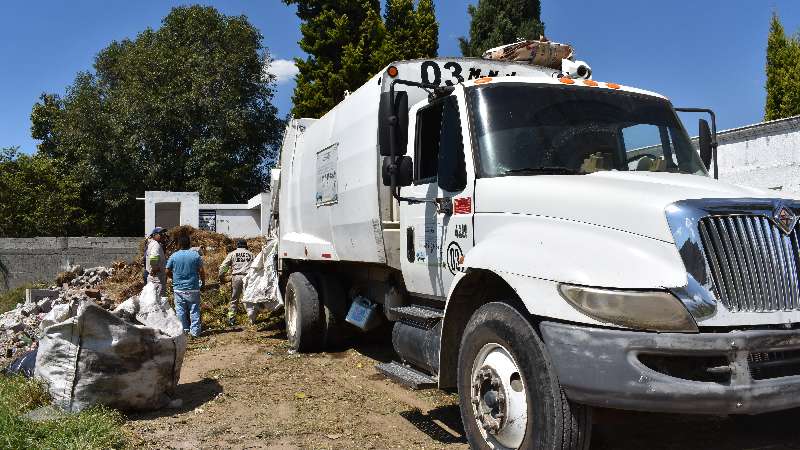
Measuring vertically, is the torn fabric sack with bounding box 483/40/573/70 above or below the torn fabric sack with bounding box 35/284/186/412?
above

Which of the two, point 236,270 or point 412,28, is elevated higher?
point 412,28

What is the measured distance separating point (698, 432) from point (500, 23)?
23.2 meters

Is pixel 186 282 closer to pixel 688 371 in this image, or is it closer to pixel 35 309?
pixel 35 309

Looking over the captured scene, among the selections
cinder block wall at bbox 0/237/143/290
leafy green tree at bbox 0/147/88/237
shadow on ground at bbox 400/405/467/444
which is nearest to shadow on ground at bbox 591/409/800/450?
shadow on ground at bbox 400/405/467/444

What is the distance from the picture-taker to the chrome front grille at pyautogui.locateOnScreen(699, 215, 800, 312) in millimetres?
3289

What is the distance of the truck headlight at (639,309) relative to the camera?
10.5ft

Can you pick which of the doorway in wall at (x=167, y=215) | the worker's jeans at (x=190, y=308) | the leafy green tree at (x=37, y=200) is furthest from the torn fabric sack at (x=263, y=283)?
the leafy green tree at (x=37, y=200)

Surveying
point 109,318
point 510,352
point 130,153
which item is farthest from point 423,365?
point 130,153

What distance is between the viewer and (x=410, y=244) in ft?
18.5

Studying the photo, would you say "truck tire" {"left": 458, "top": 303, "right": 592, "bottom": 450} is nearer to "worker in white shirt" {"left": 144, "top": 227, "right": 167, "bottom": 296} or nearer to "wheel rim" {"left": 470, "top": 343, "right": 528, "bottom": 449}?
"wheel rim" {"left": 470, "top": 343, "right": 528, "bottom": 449}

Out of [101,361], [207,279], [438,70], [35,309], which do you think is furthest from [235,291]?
[438,70]

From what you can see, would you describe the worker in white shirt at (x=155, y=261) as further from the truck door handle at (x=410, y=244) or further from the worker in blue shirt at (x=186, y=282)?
the truck door handle at (x=410, y=244)

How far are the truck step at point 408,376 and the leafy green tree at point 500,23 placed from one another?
21844mm

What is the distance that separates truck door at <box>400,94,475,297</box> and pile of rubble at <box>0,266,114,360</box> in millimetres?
3549
